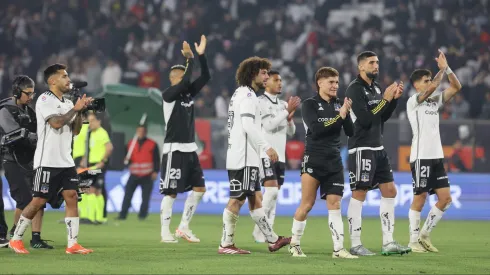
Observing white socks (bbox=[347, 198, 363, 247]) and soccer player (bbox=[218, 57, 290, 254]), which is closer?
soccer player (bbox=[218, 57, 290, 254])

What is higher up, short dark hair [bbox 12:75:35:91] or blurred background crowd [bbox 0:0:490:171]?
blurred background crowd [bbox 0:0:490:171]

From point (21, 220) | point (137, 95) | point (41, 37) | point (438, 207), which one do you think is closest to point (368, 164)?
point (438, 207)

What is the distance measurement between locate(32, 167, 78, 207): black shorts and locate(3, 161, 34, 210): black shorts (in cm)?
129

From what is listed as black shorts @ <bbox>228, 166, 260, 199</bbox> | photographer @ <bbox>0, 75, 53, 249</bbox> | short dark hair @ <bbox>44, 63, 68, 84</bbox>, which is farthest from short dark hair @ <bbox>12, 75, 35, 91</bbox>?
black shorts @ <bbox>228, 166, 260, 199</bbox>

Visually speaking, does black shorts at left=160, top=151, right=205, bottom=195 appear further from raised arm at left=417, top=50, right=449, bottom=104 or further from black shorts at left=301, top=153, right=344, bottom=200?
raised arm at left=417, top=50, right=449, bottom=104

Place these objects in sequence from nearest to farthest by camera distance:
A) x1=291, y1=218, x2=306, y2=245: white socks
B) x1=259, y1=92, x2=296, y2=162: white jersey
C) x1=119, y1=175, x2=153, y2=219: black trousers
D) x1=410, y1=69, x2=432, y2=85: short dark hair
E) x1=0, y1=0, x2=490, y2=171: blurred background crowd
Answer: x1=291, y1=218, x2=306, y2=245: white socks → x1=410, y1=69, x2=432, y2=85: short dark hair → x1=259, y1=92, x2=296, y2=162: white jersey → x1=119, y1=175, x2=153, y2=219: black trousers → x1=0, y1=0, x2=490, y2=171: blurred background crowd

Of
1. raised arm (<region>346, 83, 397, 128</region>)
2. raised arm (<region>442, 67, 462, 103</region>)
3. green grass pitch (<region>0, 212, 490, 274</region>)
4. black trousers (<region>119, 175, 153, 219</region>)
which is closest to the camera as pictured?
green grass pitch (<region>0, 212, 490, 274</region>)

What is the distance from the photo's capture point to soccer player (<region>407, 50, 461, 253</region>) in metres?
14.2

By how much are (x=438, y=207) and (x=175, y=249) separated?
387cm

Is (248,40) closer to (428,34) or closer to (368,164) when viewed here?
(428,34)

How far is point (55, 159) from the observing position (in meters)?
13.0

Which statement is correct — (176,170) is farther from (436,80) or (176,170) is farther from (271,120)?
(436,80)

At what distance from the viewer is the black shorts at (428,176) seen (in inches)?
559

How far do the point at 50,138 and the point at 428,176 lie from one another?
17.8ft
